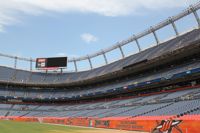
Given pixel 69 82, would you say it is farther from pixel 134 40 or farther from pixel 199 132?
pixel 199 132

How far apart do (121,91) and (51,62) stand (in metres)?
28.4

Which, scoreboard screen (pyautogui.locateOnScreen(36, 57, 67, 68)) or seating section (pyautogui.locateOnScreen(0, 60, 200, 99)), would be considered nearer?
seating section (pyautogui.locateOnScreen(0, 60, 200, 99))

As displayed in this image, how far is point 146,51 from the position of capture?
196 ft

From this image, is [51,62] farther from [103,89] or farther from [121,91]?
[121,91]

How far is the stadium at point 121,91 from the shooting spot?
33.9 meters

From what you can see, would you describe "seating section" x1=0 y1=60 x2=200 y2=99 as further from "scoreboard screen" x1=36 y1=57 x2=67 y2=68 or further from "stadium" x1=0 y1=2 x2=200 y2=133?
"scoreboard screen" x1=36 y1=57 x2=67 y2=68

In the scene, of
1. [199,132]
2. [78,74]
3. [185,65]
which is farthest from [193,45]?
[78,74]

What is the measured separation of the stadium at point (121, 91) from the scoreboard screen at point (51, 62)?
0.89ft

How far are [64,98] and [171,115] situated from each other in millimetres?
48227

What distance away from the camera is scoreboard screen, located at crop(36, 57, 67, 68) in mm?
80812

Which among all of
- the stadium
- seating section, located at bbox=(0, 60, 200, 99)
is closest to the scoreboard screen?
the stadium

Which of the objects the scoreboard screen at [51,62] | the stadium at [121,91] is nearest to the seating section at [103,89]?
the stadium at [121,91]

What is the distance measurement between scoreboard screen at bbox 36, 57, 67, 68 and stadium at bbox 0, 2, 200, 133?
27cm

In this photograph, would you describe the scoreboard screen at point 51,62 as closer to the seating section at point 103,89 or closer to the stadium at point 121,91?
the stadium at point 121,91
